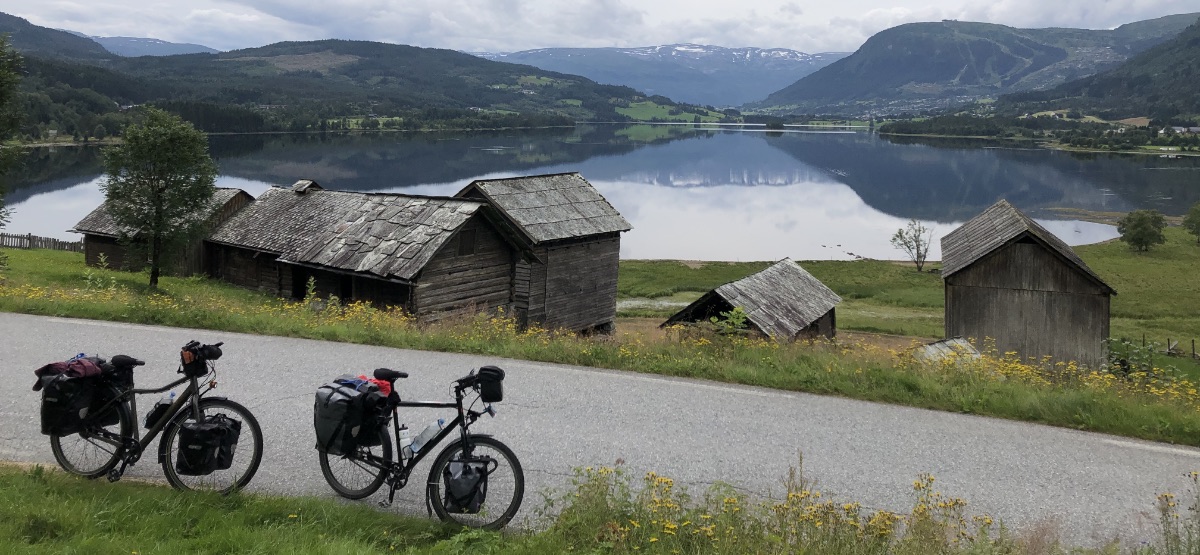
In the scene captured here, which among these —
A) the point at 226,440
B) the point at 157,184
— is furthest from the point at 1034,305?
the point at 157,184

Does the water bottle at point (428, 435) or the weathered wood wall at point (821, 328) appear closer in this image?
the water bottle at point (428, 435)

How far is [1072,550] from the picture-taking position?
669 centimetres

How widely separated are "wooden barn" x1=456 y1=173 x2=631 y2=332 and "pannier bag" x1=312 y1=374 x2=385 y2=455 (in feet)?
80.6

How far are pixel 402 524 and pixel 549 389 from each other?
14.3ft

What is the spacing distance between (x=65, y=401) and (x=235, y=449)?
1470 millimetres

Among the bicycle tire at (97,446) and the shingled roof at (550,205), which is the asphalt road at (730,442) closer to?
the bicycle tire at (97,446)

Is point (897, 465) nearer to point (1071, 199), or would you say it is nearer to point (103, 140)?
point (1071, 199)

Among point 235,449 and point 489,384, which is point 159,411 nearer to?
point 235,449

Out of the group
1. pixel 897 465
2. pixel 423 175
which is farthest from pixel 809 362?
pixel 423 175

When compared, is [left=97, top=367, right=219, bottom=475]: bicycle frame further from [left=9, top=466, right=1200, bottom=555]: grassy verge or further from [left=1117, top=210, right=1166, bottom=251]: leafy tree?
[left=1117, top=210, right=1166, bottom=251]: leafy tree

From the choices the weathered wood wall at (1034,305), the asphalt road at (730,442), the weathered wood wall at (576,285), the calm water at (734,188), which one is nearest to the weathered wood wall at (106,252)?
the weathered wood wall at (576,285)

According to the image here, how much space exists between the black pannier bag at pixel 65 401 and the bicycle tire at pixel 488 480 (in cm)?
317

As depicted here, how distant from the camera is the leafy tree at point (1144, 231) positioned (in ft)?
273

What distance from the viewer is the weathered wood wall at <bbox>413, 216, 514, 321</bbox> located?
94.0ft
